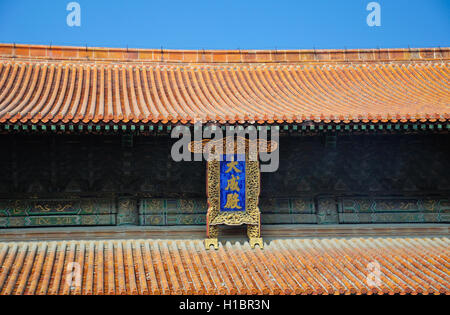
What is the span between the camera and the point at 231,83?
12.4 m

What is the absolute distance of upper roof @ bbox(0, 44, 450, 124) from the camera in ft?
33.1

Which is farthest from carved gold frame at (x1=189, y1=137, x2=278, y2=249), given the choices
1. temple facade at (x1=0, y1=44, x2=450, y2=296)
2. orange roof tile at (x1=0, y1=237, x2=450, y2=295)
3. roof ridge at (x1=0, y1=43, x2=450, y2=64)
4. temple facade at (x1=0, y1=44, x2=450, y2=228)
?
roof ridge at (x1=0, y1=43, x2=450, y2=64)

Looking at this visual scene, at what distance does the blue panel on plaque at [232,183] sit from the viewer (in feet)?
30.7

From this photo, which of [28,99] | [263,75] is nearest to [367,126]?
[263,75]

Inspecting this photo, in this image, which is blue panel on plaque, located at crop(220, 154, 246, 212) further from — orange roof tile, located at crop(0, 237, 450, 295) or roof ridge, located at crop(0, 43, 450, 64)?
roof ridge, located at crop(0, 43, 450, 64)

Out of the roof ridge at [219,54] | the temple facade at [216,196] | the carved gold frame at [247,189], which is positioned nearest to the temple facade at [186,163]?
the temple facade at [216,196]

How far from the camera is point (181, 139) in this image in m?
9.48

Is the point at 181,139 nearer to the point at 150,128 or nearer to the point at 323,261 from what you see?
the point at 150,128

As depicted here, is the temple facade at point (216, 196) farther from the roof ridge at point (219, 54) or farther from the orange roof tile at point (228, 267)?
the roof ridge at point (219, 54)

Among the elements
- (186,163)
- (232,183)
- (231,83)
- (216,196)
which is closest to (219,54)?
(231,83)

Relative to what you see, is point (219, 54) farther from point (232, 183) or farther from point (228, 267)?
point (228, 267)

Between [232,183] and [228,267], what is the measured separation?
1518 millimetres

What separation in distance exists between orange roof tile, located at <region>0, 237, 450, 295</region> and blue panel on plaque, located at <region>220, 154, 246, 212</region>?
2.27ft
